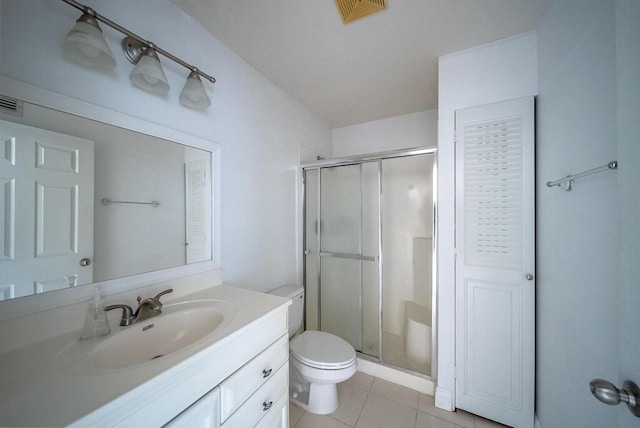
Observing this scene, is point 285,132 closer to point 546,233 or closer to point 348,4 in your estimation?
point 348,4

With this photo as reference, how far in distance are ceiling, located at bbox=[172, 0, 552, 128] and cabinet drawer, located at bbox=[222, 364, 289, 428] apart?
5.98 ft

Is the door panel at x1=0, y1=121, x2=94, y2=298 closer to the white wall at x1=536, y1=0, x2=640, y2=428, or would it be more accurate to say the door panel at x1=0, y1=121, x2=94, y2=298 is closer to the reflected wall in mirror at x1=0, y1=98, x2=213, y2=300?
the reflected wall in mirror at x1=0, y1=98, x2=213, y2=300

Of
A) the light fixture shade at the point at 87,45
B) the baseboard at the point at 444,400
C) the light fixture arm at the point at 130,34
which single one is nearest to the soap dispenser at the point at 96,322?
the light fixture shade at the point at 87,45

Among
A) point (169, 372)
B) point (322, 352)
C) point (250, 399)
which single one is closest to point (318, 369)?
point (322, 352)

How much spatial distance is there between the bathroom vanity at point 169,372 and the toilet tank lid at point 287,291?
1.90 ft

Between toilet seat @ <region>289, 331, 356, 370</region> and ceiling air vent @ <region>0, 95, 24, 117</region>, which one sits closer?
ceiling air vent @ <region>0, 95, 24, 117</region>

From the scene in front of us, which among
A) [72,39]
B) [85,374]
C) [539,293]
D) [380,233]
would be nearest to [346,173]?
[380,233]

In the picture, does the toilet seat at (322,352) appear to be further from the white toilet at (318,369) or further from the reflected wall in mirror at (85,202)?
the reflected wall in mirror at (85,202)

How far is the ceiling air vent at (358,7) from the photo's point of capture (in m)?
1.10

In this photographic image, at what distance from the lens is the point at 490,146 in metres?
1.38

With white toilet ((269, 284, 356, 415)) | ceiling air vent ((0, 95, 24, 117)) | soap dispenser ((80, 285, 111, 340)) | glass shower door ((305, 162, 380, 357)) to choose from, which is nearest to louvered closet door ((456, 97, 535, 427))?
glass shower door ((305, 162, 380, 357))

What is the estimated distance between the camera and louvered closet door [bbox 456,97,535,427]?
1.29 m

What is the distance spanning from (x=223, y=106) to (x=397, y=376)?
2.36 metres

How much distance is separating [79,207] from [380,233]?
1793 millimetres
